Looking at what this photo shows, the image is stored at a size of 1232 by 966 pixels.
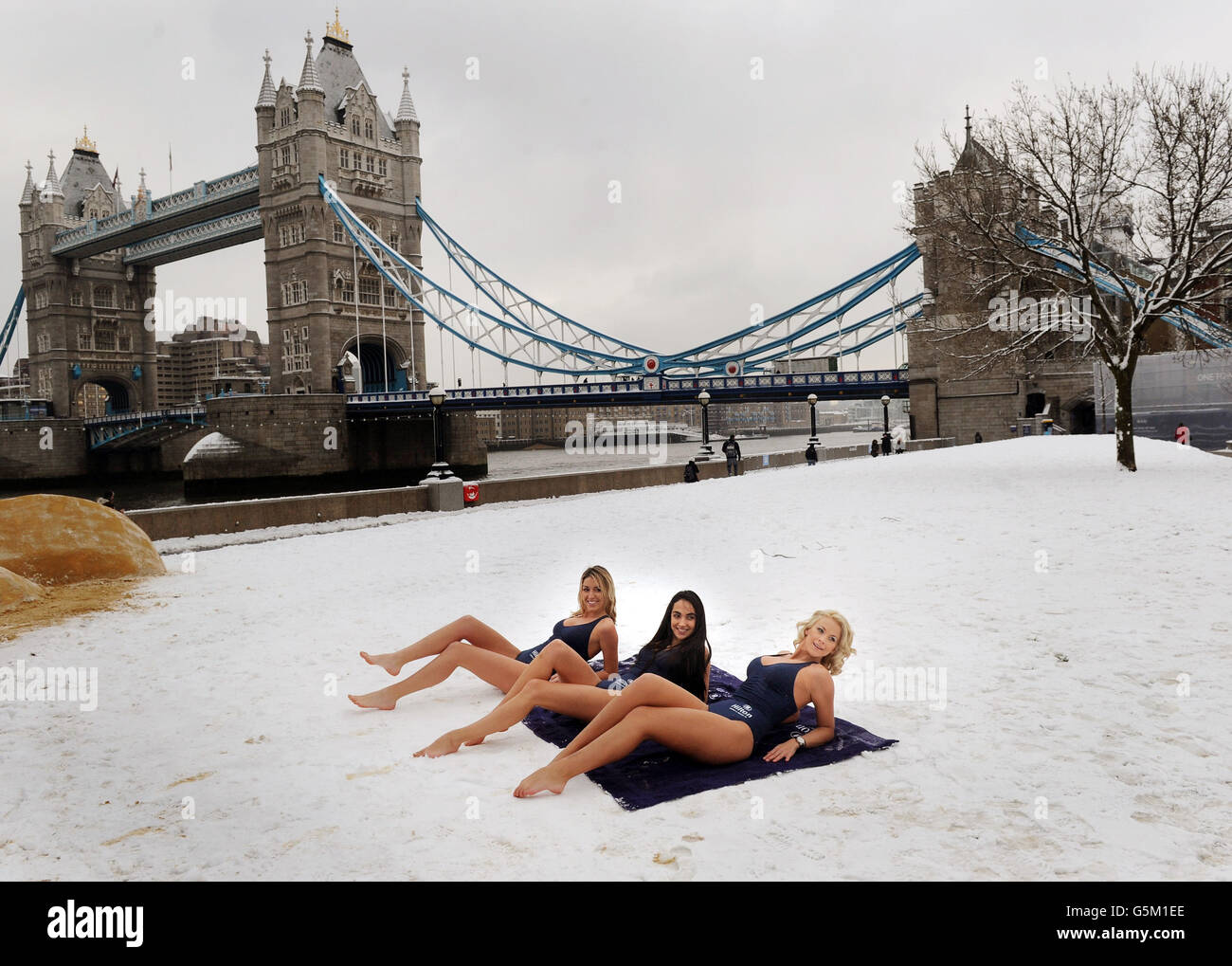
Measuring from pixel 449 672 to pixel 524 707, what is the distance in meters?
0.96

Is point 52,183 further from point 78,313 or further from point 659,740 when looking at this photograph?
point 659,740

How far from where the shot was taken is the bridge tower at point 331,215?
2657 inches

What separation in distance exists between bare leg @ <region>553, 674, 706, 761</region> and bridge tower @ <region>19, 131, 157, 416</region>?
96.1 metres

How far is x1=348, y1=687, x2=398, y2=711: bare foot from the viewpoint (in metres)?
5.16

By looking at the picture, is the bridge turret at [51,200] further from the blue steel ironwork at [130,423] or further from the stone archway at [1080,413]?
the stone archway at [1080,413]

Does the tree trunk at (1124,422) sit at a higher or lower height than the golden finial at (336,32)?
lower

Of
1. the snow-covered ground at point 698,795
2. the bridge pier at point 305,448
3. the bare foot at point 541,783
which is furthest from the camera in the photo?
the bridge pier at point 305,448

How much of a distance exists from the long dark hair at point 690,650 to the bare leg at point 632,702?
294 millimetres

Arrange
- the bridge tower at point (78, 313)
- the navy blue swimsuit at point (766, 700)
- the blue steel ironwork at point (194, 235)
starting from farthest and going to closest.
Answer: the bridge tower at point (78, 313) → the blue steel ironwork at point (194, 235) → the navy blue swimsuit at point (766, 700)

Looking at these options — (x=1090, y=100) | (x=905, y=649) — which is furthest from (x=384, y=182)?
(x=905, y=649)

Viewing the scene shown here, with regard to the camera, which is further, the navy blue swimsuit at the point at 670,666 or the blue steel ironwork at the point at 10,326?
the blue steel ironwork at the point at 10,326

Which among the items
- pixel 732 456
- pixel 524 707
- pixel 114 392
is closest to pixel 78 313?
pixel 114 392

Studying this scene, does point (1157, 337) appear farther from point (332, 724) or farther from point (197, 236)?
point (197, 236)

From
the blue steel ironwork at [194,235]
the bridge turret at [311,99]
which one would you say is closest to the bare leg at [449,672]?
the bridge turret at [311,99]
